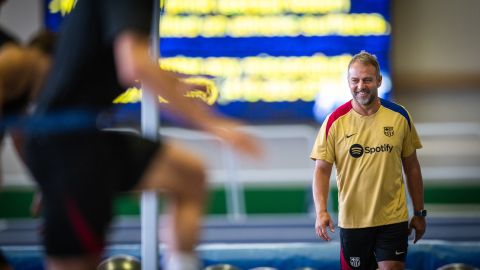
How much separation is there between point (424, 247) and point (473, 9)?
5450 millimetres

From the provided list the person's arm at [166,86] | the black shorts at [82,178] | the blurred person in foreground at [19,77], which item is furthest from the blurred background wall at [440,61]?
the person's arm at [166,86]

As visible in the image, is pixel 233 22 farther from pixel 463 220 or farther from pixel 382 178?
pixel 382 178

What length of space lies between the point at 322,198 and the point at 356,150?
258 mm

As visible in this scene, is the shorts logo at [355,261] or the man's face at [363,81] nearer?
the man's face at [363,81]

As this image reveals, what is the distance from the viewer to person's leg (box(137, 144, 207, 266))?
2.23m

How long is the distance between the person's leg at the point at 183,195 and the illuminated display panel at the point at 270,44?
19.9ft

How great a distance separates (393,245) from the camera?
347cm

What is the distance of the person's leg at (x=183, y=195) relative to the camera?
223cm

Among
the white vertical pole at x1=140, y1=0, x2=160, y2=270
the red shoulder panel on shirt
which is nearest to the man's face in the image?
the red shoulder panel on shirt

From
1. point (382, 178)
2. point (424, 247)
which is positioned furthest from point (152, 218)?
point (424, 247)

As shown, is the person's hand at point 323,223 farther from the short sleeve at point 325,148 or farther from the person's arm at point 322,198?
the short sleeve at point 325,148

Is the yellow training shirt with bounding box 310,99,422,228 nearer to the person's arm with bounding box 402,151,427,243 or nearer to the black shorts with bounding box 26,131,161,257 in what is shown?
the person's arm with bounding box 402,151,427,243

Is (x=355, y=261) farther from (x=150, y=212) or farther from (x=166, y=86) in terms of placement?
(x=166, y=86)

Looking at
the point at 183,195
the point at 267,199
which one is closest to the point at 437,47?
the point at 267,199
